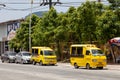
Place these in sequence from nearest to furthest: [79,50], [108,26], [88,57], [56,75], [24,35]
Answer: [56,75] < [88,57] < [79,50] < [108,26] < [24,35]

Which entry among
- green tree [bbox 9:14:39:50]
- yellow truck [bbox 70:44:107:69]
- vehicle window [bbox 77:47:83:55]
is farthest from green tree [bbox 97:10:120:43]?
green tree [bbox 9:14:39:50]

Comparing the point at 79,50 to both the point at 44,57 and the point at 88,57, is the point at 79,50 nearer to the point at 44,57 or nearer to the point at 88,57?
the point at 88,57

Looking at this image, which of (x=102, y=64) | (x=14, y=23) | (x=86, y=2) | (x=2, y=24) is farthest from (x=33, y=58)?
(x=2, y=24)

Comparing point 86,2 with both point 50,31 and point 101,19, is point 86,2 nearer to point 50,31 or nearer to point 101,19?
point 101,19

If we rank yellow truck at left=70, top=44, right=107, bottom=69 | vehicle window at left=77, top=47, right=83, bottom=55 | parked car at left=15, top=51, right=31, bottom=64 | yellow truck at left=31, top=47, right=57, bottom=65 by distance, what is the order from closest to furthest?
yellow truck at left=70, top=44, right=107, bottom=69 → vehicle window at left=77, top=47, right=83, bottom=55 → yellow truck at left=31, top=47, right=57, bottom=65 → parked car at left=15, top=51, right=31, bottom=64

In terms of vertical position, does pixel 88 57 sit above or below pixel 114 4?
below

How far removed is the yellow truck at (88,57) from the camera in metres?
36.0

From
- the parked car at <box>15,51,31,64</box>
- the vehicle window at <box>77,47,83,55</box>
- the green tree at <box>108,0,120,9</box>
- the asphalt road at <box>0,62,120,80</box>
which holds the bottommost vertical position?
the asphalt road at <box>0,62,120,80</box>

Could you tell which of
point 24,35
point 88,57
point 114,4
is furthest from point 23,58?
point 88,57

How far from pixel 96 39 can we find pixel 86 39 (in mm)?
1197

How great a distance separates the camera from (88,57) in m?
36.4

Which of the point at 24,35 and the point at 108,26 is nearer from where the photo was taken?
the point at 108,26

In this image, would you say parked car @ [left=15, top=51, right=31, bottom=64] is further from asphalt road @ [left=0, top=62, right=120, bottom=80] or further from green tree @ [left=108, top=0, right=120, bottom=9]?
asphalt road @ [left=0, top=62, right=120, bottom=80]

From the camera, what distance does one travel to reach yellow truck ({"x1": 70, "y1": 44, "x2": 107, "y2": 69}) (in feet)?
118
